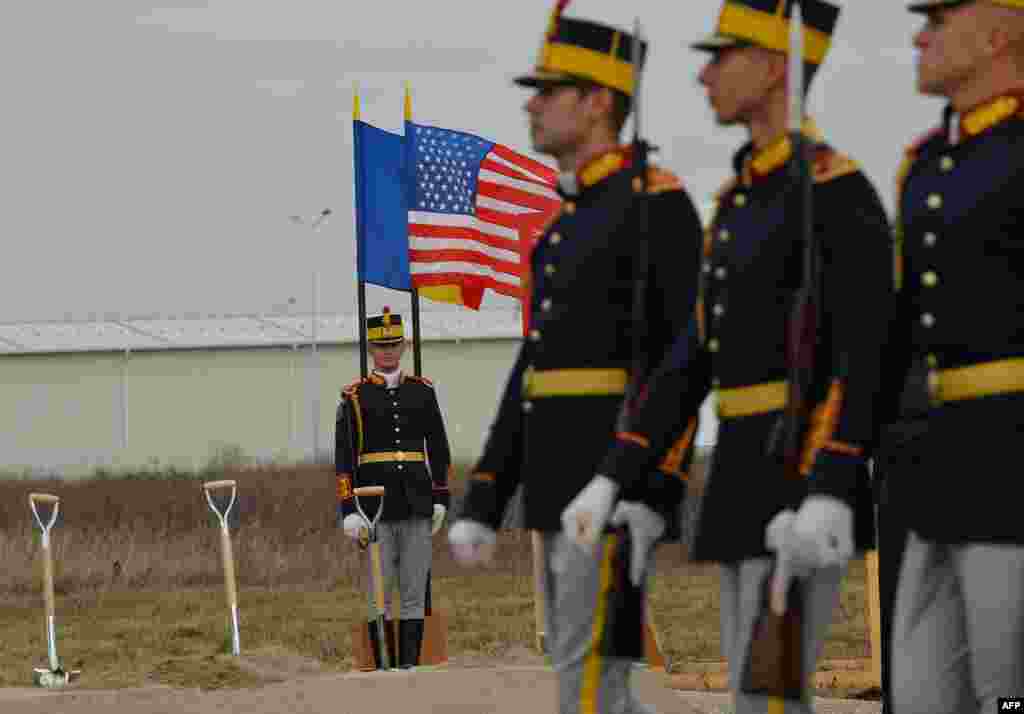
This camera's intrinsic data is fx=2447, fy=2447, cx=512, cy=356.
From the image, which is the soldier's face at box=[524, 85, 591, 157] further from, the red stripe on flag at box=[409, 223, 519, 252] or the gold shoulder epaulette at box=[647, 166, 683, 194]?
the red stripe on flag at box=[409, 223, 519, 252]

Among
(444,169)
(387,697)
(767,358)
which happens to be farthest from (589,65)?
(444,169)

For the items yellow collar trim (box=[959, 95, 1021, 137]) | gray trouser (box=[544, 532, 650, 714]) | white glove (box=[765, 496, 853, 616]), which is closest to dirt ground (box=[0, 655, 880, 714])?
gray trouser (box=[544, 532, 650, 714])

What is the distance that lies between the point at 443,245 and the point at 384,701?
4.53 meters

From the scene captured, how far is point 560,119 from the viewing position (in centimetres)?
561

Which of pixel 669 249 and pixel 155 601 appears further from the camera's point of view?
pixel 155 601

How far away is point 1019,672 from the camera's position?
4.49m

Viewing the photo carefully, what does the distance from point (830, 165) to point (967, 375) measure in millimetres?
571

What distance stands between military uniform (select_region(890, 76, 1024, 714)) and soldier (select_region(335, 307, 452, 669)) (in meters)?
7.47

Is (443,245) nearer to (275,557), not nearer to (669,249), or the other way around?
(669,249)

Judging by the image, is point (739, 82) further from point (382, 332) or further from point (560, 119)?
point (382, 332)

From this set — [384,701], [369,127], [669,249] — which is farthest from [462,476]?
[669,249]

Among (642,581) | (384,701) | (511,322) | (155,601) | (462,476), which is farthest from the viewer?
(511,322)

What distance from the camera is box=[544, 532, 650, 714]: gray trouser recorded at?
211 inches

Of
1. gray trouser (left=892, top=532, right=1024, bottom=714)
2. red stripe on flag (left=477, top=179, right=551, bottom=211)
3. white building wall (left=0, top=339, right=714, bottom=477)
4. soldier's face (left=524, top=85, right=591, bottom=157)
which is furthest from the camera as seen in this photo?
white building wall (left=0, top=339, right=714, bottom=477)
